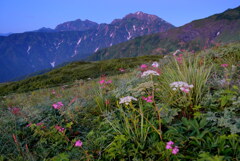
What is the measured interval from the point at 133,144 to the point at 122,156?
26 cm

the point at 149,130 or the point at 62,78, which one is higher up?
the point at 149,130

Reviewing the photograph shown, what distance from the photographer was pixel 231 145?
2475mm

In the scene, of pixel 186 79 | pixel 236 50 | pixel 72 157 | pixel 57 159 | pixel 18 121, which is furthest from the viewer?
pixel 236 50

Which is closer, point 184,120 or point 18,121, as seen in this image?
point 184,120

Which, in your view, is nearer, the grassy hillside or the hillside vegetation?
the hillside vegetation

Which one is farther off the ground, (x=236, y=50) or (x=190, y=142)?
(x=236, y=50)

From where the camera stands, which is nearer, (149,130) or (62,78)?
(149,130)

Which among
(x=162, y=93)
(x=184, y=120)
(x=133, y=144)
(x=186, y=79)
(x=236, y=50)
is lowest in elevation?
(x=133, y=144)

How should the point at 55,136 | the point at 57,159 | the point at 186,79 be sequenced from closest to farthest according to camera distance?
the point at 57,159 < the point at 55,136 < the point at 186,79

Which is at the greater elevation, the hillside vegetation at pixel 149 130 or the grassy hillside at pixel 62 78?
the hillside vegetation at pixel 149 130

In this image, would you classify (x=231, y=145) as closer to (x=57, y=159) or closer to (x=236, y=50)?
(x=57, y=159)

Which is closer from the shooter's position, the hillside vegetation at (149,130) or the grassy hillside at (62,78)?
the hillside vegetation at (149,130)

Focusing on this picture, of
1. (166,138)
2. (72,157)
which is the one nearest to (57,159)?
(72,157)

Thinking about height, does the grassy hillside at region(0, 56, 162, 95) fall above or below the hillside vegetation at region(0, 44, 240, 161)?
below
